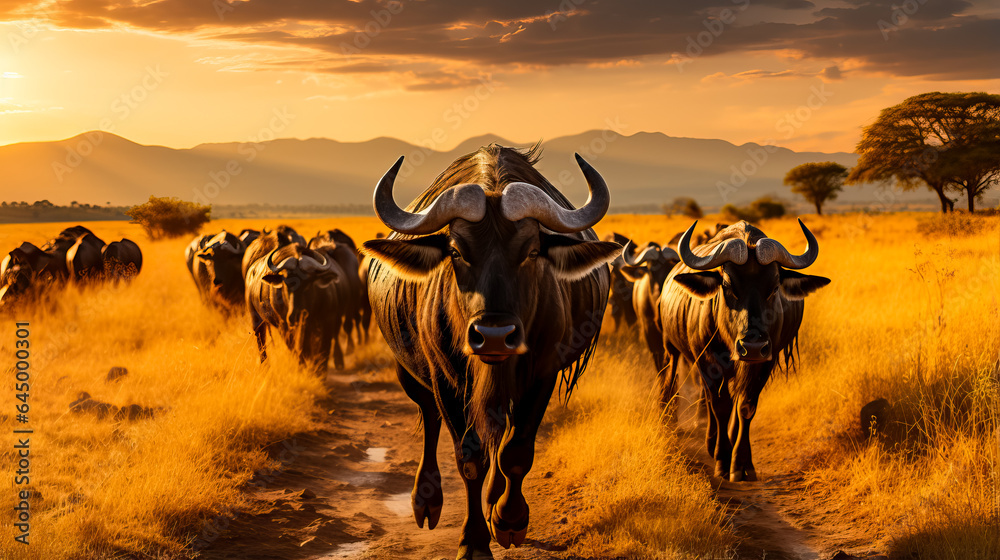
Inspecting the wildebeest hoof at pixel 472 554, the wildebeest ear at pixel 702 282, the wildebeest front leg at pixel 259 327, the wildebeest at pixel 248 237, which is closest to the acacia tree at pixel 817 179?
the wildebeest at pixel 248 237

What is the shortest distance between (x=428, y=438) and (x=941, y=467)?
12.6 feet

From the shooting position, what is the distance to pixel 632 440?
19.3ft

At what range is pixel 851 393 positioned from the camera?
6605 millimetres

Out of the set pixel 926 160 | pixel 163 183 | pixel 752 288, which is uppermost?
pixel 163 183

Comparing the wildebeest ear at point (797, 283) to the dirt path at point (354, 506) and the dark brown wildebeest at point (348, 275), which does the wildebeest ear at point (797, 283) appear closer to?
the dirt path at point (354, 506)

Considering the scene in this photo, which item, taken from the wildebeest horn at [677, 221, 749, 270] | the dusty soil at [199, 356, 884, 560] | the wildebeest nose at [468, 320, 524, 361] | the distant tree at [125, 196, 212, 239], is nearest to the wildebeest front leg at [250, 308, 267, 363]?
the dusty soil at [199, 356, 884, 560]

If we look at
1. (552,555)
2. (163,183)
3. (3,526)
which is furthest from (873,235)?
(163,183)

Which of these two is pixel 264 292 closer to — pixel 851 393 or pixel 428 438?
pixel 428 438

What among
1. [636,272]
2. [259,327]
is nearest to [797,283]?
[636,272]

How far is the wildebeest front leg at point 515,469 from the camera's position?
13.6ft

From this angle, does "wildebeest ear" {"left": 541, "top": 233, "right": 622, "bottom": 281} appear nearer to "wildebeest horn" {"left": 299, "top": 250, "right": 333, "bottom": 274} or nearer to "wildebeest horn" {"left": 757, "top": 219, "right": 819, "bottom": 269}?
"wildebeest horn" {"left": 757, "top": 219, "right": 819, "bottom": 269}

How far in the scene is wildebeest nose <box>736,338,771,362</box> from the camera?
203 inches

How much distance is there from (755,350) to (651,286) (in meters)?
3.06

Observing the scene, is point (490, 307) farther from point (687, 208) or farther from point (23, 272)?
point (687, 208)
